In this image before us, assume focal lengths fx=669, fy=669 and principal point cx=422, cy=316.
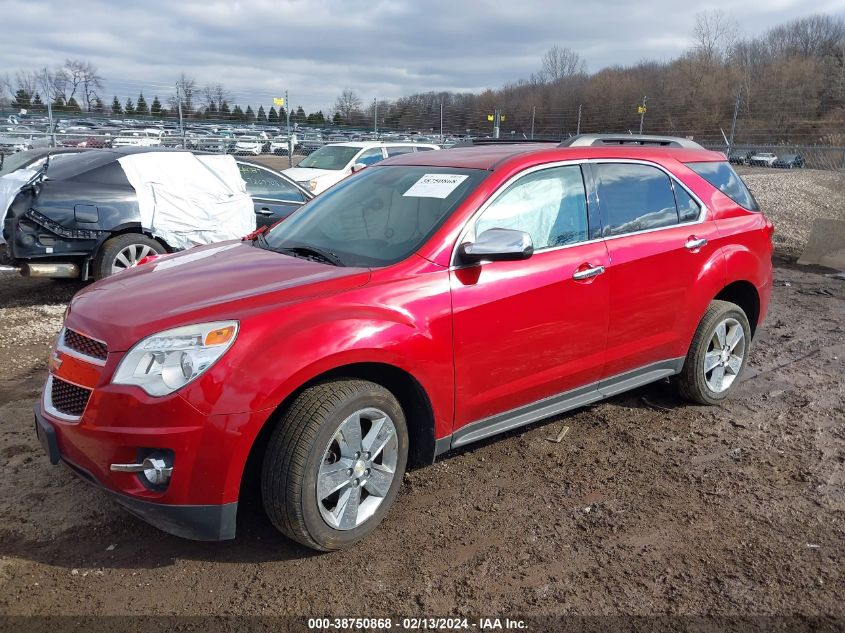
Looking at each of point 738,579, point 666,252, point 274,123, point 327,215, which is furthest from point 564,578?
point 274,123

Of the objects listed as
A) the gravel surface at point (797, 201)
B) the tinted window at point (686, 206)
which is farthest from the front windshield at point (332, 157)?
the tinted window at point (686, 206)

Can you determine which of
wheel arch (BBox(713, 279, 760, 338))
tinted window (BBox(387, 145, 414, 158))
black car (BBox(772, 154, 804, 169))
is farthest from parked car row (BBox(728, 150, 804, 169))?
wheel arch (BBox(713, 279, 760, 338))

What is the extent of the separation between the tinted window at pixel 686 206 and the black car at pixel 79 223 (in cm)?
368

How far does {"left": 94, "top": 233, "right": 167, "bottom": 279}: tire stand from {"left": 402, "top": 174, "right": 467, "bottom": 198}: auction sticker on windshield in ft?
13.7

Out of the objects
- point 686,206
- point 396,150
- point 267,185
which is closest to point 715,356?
point 686,206

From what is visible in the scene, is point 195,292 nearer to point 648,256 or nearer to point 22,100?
point 648,256

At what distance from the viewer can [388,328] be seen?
2.95 meters

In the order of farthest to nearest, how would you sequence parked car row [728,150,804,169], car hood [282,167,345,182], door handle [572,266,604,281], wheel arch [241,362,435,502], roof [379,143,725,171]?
parked car row [728,150,804,169]
car hood [282,167,345,182]
roof [379,143,725,171]
door handle [572,266,604,281]
wheel arch [241,362,435,502]

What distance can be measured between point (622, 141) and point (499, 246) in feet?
6.12

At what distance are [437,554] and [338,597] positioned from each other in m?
0.51

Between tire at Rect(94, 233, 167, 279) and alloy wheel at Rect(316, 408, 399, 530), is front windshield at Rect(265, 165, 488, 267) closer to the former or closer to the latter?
alloy wheel at Rect(316, 408, 399, 530)

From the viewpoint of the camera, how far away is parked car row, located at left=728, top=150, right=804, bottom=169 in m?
23.6

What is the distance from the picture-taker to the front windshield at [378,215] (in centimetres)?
337

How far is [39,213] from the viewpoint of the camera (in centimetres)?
655
